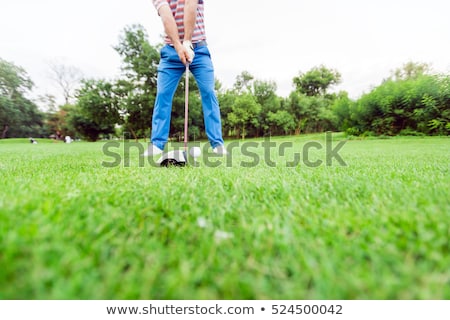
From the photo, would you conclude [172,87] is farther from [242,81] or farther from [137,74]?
[242,81]

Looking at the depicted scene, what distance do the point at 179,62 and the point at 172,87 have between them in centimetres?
29

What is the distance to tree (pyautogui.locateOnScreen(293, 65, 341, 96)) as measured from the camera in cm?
3672

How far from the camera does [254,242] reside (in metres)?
0.59

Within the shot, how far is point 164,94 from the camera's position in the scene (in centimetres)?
260

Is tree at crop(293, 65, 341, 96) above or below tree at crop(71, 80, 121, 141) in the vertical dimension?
above

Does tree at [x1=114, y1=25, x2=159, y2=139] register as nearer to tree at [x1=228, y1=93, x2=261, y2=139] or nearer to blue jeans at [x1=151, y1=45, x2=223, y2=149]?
tree at [x1=228, y1=93, x2=261, y2=139]

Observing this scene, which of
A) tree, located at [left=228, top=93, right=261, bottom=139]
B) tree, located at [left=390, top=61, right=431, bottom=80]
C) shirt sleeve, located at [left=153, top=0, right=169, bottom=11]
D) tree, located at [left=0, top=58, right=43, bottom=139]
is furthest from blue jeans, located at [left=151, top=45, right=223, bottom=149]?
tree, located at [left=0, top=58, right=43, bottom=139]

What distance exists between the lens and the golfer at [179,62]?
7.95 feet

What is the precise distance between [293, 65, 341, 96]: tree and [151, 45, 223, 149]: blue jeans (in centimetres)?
3777

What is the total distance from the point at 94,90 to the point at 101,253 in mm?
24012

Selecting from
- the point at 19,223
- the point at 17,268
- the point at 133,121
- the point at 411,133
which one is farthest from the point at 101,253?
the point at 133,121

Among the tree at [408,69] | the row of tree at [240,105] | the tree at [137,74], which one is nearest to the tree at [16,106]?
the row of tree at [240,105]

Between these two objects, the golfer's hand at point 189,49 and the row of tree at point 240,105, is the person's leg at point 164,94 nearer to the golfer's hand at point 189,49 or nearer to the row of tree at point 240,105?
the golfer's hand at point 189,49

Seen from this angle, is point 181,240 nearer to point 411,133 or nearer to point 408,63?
point 411,133
